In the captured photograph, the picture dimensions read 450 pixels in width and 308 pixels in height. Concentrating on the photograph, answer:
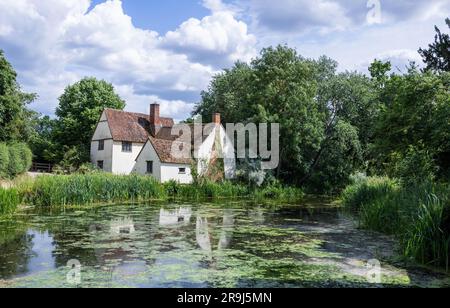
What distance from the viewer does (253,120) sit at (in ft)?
105

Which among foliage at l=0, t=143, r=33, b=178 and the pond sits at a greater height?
foliage at l=0, t=143, r=33, b=178

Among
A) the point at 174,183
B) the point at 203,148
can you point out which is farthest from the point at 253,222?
the point at 203,148

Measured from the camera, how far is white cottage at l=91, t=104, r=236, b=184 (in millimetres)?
32812

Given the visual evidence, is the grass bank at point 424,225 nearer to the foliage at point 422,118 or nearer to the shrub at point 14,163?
the foliage at point 422,118

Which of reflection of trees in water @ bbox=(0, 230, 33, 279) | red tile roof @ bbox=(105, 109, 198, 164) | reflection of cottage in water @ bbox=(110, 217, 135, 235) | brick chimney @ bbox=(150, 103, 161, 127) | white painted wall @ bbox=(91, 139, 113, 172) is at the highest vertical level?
brick chimney @ bbox=(150, 103, 161, 127)

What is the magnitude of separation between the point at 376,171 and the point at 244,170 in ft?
33.9

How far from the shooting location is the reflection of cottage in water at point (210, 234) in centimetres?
1030

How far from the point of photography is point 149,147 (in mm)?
33875

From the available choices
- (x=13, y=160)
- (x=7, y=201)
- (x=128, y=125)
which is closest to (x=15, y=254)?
(x=7, y=201)

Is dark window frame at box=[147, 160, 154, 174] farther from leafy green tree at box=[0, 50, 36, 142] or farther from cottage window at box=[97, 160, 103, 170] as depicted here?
leafy green tree at box=[0, 50, 36, 142]

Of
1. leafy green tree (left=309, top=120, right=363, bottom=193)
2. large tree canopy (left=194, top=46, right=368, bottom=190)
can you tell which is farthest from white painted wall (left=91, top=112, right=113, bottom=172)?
leafy green tree (left=309, top=120, right=363, bottom=193)

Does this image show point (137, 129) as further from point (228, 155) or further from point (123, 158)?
point (228, 155)

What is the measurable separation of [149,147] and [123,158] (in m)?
4.31
